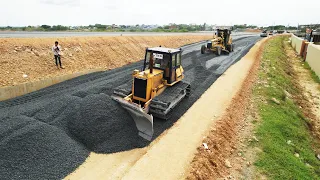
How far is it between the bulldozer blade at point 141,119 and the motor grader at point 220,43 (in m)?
18.5

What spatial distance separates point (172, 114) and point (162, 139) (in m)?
2.19

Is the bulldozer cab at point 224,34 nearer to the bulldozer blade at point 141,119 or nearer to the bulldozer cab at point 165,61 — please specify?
the bulldozer cab at point 165,61

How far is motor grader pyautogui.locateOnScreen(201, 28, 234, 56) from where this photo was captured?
26370mm

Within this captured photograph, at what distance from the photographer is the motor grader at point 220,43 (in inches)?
1038

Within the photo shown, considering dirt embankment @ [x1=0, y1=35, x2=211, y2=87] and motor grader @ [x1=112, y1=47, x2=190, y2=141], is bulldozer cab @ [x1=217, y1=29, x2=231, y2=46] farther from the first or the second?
motor grader @ [x1=112, y1=47, x2=190, y2=141]

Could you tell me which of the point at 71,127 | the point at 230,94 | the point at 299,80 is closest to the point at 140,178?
the point at 71,127

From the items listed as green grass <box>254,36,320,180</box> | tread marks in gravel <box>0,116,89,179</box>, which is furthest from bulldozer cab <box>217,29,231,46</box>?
tread marks in gravel <box>0,116,89,179</box>

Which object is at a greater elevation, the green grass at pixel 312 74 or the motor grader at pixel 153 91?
the motor grader at pixel 153 91

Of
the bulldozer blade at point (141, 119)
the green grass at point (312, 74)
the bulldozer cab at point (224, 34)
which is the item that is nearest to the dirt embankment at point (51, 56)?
the bulldozer blade at point (141, 119)

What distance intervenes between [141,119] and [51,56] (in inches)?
448

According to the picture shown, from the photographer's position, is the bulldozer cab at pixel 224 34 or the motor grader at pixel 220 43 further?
the bulldozer cab at pixel 224 34

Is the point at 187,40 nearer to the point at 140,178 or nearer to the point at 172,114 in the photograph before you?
the point at 172,114

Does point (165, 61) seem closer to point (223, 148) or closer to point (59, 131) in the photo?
point (223, 148)

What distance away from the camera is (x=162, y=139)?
29.4 ft
